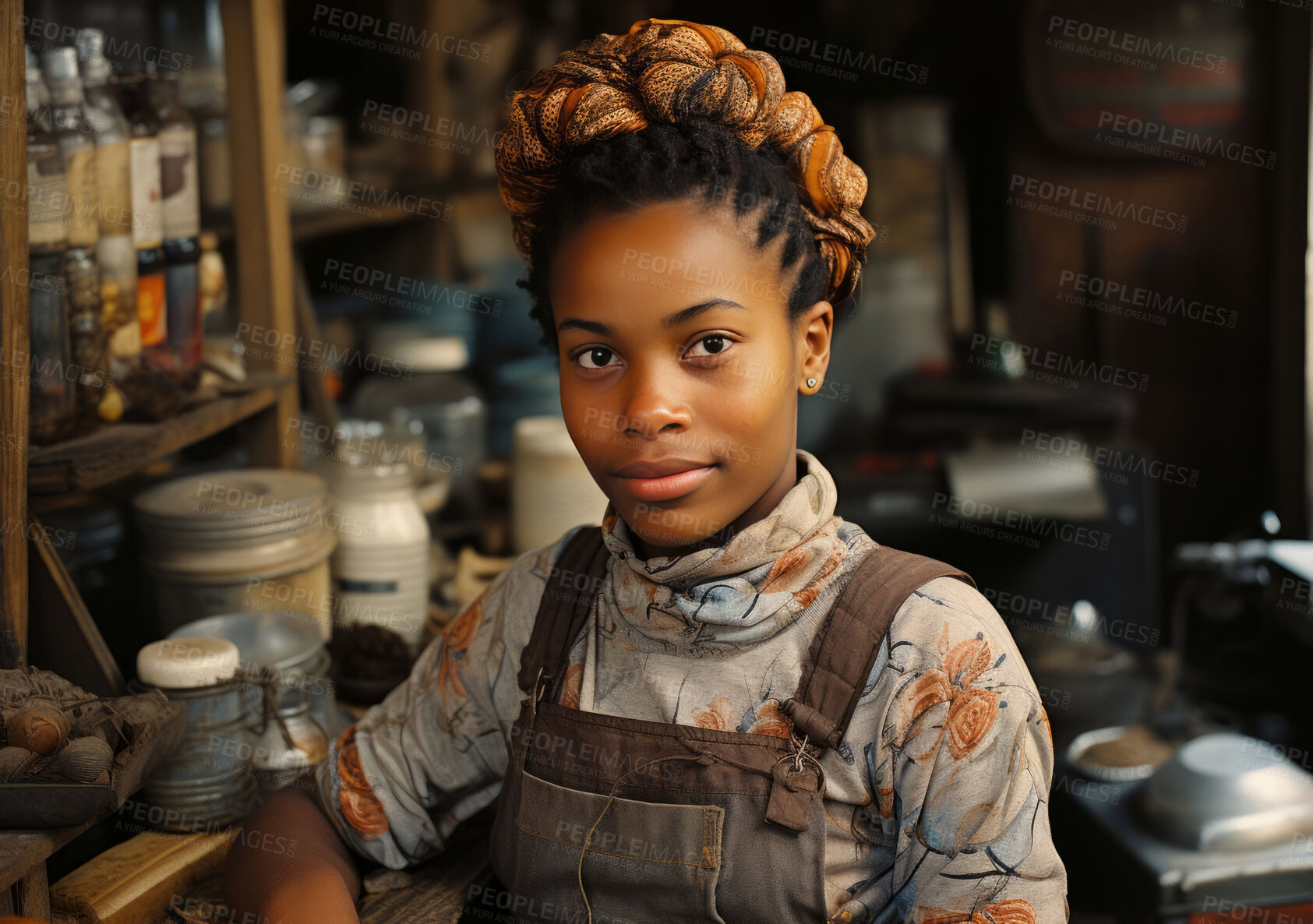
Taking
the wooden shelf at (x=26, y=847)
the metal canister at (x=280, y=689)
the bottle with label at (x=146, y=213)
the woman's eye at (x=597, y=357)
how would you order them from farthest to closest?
the bottle with label at (x=146, y=213)
the metal canister at (x=280, y=689)
the woman's eye at (x=597, y=357)
the wooden shelf at (x=26, y=847)

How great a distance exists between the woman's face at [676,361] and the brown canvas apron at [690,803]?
17cm

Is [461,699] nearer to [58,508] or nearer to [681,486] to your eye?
[681,486]

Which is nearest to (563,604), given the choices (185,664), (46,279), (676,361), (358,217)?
(676,361)

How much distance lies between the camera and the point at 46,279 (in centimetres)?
136

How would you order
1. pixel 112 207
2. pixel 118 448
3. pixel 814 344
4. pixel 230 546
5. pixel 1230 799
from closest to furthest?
pixel 814 344 < pixel 118 448 < pixel 112 207 < pixel 230 546 < pixel 1230 799

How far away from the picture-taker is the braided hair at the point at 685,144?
1.05m

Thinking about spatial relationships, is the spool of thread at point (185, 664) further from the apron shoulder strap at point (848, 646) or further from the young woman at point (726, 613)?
the apron shoulder strap at point (848, 646)

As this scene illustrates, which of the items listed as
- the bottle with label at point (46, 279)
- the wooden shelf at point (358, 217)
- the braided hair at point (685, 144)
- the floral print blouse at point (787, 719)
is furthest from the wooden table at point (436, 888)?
the wooden shelf at point (358, 217)

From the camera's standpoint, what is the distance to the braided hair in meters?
1.05

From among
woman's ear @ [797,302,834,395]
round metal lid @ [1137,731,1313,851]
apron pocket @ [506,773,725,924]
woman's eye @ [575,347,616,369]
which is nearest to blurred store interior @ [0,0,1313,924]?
round metal lid @ [1137,731,1313,851]

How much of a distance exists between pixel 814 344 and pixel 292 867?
2.55 ft

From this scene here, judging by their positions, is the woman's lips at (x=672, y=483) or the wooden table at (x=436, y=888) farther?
the wooden table at (x=436, y=888)

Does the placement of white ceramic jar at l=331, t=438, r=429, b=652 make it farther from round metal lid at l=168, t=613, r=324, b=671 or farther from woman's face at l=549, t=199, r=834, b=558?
woman's face at l=549, t=199, r=834, b=558

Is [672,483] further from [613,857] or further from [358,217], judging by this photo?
[358,217]
